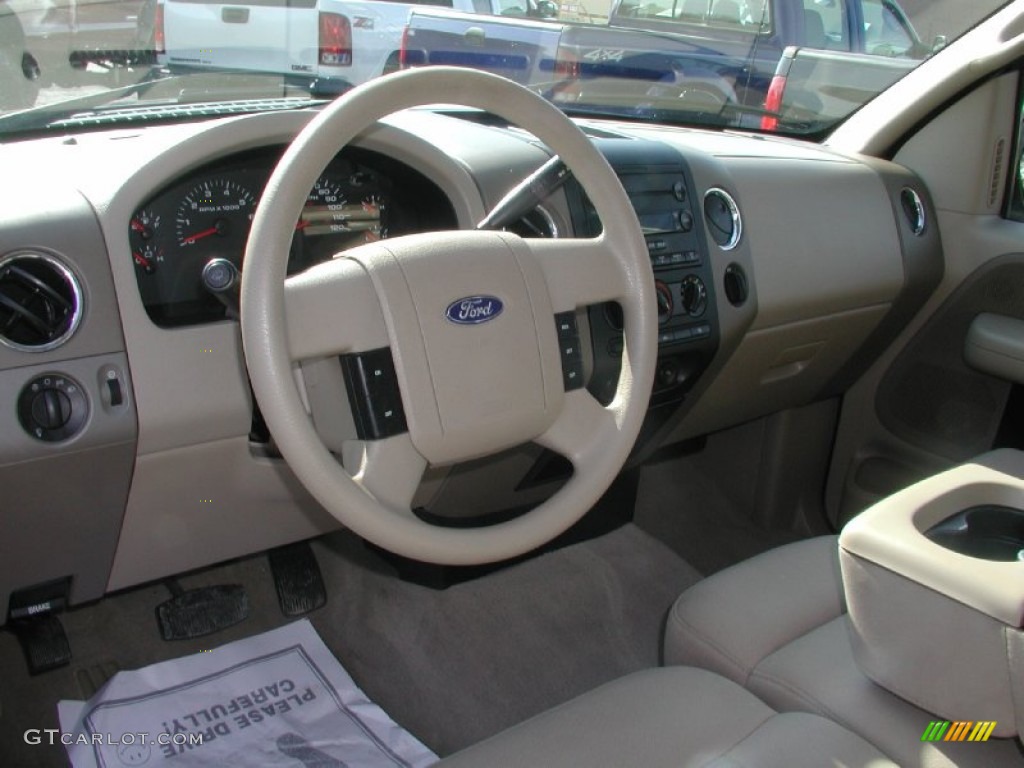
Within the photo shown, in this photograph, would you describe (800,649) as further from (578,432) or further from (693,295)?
(693,295)

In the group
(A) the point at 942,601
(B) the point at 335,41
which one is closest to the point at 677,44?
(B) the point at 335,41

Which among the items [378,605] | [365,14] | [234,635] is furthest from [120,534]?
[365,14]

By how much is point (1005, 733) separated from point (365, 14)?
1649 mm

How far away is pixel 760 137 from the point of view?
2521 mm

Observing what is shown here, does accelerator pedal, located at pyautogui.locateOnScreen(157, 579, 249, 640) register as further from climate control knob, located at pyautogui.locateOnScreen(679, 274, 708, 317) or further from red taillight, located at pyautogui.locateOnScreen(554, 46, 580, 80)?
red taillight, located at pyautogui.locateOnScreen(554, 46, 580, 80)

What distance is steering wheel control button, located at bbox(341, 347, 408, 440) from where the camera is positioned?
3.83ft

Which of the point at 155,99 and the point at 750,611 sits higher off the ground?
the point at 155,99

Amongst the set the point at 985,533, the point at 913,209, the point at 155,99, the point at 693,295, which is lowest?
the point at 985,533

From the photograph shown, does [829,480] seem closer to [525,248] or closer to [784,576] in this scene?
[784,576]

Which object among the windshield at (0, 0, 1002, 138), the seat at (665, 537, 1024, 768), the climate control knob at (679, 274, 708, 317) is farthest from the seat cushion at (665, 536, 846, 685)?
the windshield at (0, 0, 1002, 138)

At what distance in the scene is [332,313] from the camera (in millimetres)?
1146

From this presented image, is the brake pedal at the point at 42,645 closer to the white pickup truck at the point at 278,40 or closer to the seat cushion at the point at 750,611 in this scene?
the white pickup truck at the point at 278,40

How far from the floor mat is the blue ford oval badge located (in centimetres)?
90

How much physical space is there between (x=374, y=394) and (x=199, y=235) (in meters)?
0.52
